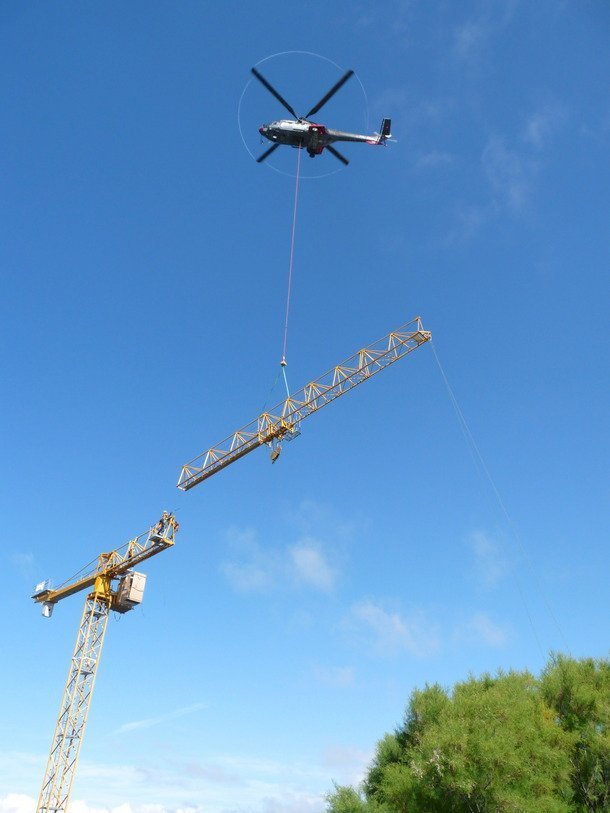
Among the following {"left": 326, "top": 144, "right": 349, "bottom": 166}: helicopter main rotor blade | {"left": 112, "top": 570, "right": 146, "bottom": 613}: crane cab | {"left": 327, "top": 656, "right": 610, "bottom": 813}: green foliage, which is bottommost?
{"left": 327, "top": 656, "right": 610, "bottom": 813}: green foliage

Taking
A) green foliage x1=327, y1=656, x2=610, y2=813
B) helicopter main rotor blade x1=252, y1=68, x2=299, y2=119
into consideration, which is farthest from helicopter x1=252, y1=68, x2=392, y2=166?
green foliage x1=327, y1=656, x2=610, y2=813

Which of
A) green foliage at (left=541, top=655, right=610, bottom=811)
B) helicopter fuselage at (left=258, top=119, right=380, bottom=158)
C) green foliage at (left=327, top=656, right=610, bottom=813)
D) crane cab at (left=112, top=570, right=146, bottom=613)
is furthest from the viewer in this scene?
crane cab at (left=112, top=570, right=146, bottom=613)

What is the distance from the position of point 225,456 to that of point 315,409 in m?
9.61

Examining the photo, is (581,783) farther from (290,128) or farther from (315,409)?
(290,128)

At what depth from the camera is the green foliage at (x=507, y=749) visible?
35844 mm

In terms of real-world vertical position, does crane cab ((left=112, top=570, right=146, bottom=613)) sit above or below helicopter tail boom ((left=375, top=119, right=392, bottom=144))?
below

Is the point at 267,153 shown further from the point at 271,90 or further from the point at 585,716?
the point at 585,716

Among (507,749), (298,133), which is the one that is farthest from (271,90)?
(507,749)

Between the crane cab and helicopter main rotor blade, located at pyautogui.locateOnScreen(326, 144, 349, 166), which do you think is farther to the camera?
the crane cab

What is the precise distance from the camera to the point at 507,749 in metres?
35.7

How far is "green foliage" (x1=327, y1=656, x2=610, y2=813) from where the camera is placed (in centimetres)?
3584

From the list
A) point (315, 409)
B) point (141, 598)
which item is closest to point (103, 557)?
point (141, 598)

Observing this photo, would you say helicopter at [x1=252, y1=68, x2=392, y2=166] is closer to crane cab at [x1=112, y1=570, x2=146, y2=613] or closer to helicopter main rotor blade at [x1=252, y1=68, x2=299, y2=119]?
helicopter main rotor blade at [x1=252, y1=68, x2=299, y2=119]

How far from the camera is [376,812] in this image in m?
42.1
